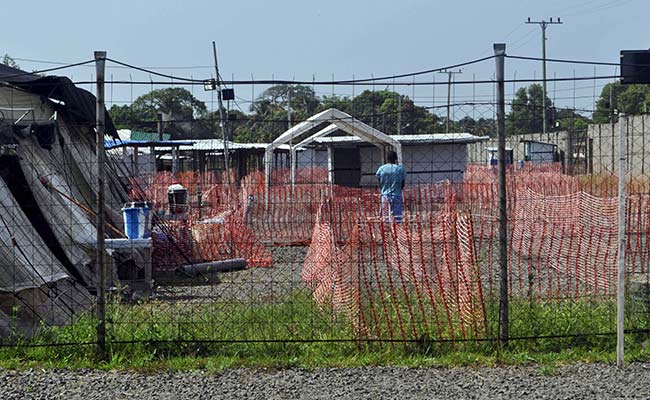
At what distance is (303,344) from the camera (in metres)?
7.76

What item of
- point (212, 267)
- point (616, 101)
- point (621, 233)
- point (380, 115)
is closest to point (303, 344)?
point (380, 115)

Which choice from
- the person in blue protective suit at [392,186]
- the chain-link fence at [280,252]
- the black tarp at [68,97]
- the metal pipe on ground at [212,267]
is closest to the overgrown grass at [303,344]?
the chain-link fence at [280,252]

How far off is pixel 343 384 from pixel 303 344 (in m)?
0.96

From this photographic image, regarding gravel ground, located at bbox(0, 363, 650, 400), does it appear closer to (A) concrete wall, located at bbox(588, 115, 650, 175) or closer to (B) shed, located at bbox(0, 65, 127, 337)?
(B) shed, located at bbox(0, 65, 127, 337)

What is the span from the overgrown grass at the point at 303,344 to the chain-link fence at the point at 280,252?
3 centimetres

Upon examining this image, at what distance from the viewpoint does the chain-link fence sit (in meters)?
7.99

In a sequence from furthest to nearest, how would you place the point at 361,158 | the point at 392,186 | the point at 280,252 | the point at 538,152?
the point at 361,158
the point at 392,186
the point at 280,252
the point at 538,152

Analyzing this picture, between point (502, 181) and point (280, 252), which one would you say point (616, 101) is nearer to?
point (502, 181)

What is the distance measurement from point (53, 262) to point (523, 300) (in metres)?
5.46

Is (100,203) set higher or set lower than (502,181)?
lower

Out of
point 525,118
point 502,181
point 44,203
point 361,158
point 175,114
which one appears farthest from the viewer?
point 361,158

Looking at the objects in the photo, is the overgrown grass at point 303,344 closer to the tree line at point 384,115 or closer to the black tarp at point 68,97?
the tree line at point 384,115

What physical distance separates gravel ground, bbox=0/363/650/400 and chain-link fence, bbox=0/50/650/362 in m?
0.57

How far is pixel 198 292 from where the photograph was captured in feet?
38.5
